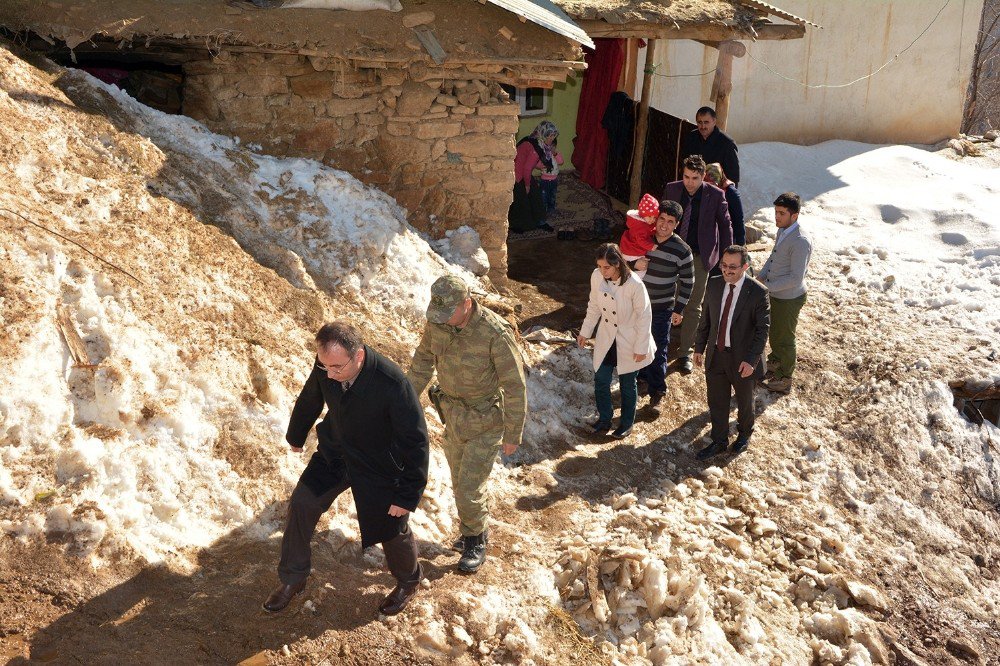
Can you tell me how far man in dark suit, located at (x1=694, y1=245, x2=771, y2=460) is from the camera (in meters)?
6.61

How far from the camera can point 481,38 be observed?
8.01m

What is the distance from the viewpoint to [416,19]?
7.79 m

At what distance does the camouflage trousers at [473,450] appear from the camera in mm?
4980

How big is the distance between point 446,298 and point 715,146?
5378mm

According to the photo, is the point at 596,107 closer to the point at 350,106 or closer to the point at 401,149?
Result: the point at 401,149

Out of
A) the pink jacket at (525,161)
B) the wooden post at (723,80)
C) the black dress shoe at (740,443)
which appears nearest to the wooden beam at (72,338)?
the black dress shoe at (740,443)

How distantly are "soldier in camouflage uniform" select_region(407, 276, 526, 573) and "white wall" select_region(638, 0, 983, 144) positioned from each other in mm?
9035

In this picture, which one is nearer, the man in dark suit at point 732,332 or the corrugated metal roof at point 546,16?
the man in dark suit at point 732,332

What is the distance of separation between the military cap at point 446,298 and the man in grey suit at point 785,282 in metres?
3.85

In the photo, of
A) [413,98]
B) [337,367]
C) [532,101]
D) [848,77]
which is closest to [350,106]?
[413,98]

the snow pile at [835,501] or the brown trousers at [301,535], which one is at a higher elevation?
the brown trousers at [301,535]

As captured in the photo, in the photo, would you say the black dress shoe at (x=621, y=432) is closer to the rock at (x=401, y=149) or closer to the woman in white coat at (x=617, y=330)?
the woman in white coat at (x=617, y=330)

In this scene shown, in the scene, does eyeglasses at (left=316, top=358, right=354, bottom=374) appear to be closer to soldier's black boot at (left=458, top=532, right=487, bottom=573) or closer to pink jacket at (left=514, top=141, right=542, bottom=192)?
soldier's black boot at (left=458, top=532, right=487, bottom=573)

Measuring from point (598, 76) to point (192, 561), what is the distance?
1016cm
